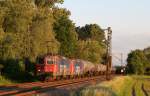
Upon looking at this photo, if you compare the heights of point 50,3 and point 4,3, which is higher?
point 50,3

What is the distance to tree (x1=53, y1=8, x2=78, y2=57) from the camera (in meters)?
87.1

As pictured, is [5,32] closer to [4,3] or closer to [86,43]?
[4,3]

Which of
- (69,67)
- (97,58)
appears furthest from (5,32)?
(97,58)

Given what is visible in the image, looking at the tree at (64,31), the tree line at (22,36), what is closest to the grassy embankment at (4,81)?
the tree line at (22,36)

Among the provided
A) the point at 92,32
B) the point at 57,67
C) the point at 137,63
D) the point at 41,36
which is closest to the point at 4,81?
the point at 57,67

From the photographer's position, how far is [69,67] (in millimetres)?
59219

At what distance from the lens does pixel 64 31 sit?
89000 millimetres

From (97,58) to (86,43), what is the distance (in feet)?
21.6

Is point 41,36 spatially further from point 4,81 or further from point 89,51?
point 89,51

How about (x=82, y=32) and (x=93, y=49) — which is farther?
(x=82, y=32)

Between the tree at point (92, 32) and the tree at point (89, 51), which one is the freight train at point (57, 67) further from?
the tree at point (92, 32)

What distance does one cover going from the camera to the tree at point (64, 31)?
3428 inches

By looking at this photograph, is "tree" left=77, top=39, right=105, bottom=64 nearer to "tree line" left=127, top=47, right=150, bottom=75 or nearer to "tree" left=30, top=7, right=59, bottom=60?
"tree line" left=127, top=47, right=150, bottom=75

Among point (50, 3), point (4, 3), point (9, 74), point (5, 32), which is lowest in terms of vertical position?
point (9, 74)
